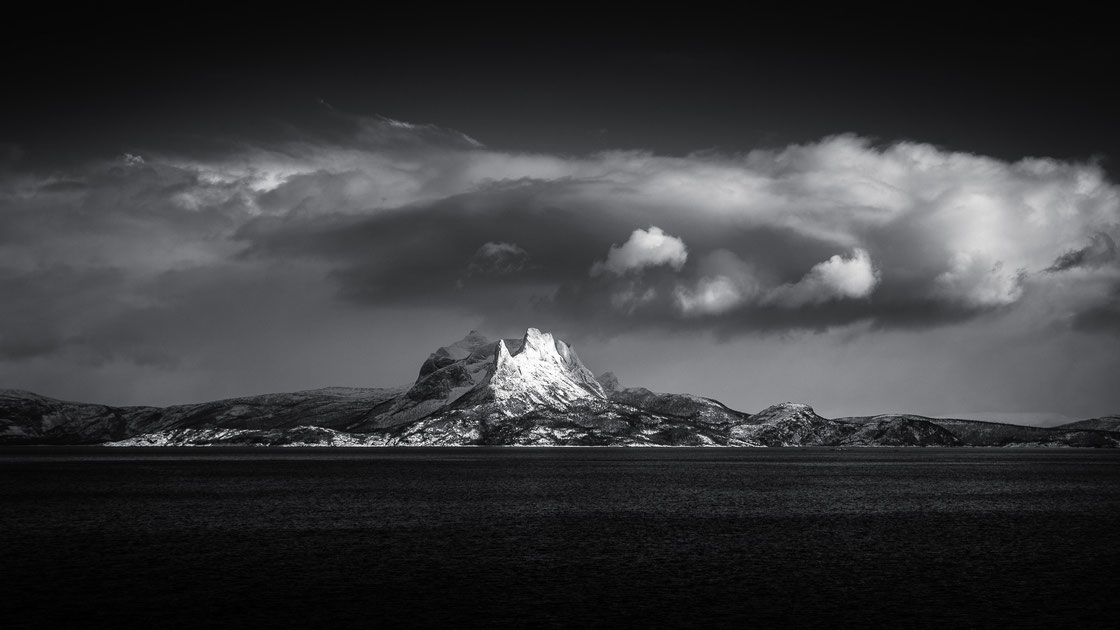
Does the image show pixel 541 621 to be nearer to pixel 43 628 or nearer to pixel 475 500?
pixel 43 628

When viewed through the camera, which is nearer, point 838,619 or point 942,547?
point 838,619

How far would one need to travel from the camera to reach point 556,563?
77.1m

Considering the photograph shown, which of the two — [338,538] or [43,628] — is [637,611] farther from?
[338,538]

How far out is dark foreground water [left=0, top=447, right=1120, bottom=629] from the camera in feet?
187

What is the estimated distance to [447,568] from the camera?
74.2 meters

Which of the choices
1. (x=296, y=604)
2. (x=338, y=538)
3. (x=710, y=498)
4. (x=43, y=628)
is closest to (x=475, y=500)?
(x=710, y=498)

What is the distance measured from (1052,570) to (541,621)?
48352 mm

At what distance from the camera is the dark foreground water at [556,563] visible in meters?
56.9

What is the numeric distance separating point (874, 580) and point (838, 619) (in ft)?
51.0

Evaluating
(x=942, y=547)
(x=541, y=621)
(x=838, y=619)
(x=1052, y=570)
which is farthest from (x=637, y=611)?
(x=942, y=547)

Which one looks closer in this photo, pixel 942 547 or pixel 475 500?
pixel 942 547

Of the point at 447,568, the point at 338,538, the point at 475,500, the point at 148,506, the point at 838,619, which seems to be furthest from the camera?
the point at 475,500

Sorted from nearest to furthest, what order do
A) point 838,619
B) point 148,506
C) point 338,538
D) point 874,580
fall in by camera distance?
1. point 838,619
2. point 874,580
3. point 338,538
4. point 148,506

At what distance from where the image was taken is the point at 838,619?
183 feet
